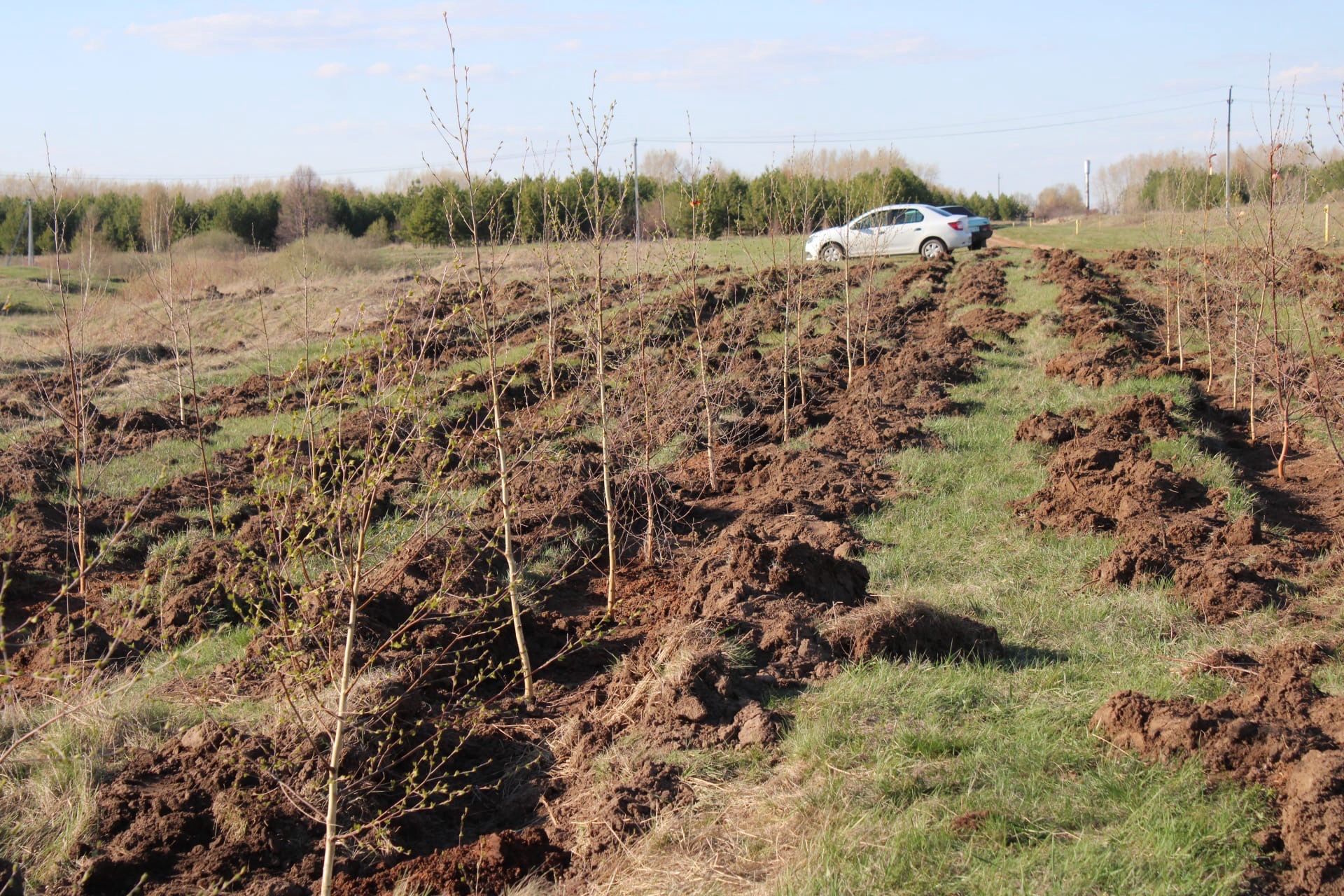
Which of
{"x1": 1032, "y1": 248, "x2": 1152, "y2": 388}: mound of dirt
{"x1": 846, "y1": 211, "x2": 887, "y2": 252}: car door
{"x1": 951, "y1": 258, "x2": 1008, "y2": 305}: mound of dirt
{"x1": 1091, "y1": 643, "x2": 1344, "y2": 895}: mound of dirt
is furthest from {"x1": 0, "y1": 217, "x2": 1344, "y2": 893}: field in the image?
{"x1": 951, "y1": 258, "x2": 1008, "y2": 305}: mound of dirt

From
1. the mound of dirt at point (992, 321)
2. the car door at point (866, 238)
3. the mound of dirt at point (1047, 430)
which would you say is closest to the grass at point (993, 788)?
the mound of dirt at point (1047, 430)

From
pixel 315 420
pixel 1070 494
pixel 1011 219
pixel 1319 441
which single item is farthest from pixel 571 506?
pixel 1011 219

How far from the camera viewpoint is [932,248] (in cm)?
2445

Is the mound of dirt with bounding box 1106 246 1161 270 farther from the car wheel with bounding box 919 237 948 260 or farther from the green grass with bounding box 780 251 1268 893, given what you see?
the green grass with bounding box 780 251 1268 893

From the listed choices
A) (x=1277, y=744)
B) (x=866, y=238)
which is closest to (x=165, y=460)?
(x=866, y=238)

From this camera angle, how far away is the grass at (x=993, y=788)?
3463 millimetres

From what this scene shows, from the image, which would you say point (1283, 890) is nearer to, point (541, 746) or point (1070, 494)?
point (541, 746)

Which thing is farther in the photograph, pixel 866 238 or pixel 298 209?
pixel 298 209

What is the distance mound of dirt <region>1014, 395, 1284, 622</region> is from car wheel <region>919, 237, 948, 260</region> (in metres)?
14.4

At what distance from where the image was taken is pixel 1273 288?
8406mm

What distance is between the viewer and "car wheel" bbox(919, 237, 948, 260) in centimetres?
2423

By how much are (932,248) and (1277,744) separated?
21666mm

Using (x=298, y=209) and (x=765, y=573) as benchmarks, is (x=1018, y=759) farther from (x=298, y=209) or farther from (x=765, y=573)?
(x=298, y=209)

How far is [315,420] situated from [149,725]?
259 centimetres
